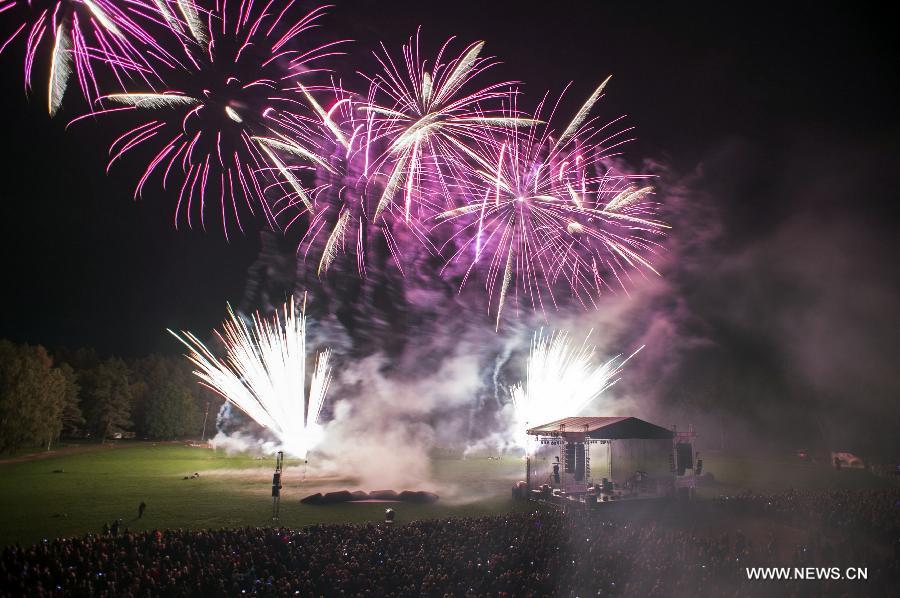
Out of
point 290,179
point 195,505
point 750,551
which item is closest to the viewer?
point 750,551

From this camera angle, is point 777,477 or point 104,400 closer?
point 777,477

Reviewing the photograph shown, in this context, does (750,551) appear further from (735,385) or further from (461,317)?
(735,385)

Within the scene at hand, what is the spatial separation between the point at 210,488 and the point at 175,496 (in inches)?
87.8

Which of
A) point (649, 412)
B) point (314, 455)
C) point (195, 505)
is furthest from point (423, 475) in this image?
point (649, 412)

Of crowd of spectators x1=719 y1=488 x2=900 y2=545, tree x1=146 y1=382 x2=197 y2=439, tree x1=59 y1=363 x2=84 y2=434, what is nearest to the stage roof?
crowd of spectators x1=719 y1=488 x2=900 y2=545

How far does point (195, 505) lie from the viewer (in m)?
19.6

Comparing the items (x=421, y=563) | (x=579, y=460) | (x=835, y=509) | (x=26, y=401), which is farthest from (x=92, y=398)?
(x=835, y=509)

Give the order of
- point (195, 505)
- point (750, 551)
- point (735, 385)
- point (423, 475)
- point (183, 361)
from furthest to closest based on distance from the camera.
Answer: point (183, 361) → point (735, 385) → point (423, 475) → point (195, 505) → point (750, 551)

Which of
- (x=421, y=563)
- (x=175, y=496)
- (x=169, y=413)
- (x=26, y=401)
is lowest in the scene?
(x=175, y=496)

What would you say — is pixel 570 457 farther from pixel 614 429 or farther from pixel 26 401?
pixel 26 401

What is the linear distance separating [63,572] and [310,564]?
4547 millimetres

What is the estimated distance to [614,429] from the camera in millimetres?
19750

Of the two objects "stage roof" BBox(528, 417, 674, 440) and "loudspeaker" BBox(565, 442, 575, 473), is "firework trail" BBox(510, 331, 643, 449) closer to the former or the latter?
"loudspeaker" BBox(565, 442, 575, 473)

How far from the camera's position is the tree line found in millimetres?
36656
